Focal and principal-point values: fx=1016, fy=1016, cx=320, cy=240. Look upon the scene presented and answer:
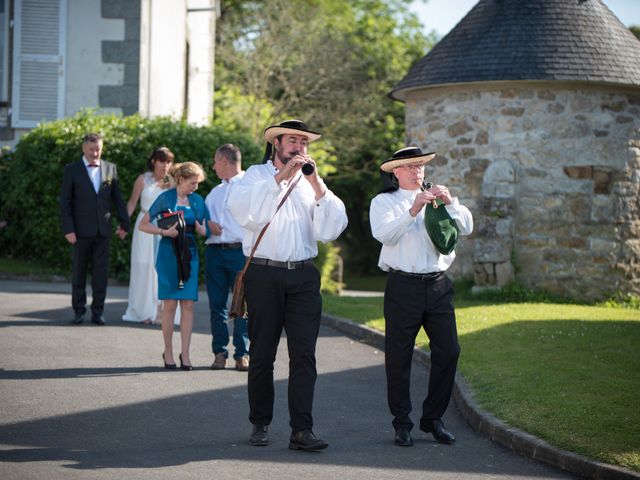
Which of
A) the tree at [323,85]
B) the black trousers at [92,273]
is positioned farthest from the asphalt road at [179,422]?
the tree at [323,85]

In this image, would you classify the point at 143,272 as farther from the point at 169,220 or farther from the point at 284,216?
the point at 284,216

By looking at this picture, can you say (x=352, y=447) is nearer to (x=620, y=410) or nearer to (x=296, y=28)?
(x=620, y=410)

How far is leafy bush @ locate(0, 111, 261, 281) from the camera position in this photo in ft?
55.9

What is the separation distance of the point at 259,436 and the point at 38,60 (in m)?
12.9

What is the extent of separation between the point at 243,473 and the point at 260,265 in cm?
149

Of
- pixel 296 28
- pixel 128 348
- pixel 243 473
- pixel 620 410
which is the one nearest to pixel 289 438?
pixel 243 473

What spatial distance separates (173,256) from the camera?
966 cm

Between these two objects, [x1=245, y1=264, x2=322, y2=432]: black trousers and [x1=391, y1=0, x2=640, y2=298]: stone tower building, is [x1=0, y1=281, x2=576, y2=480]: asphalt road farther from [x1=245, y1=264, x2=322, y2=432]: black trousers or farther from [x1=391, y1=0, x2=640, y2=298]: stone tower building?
[x1=391, y1=0, x2=640, y2=298]: stone tower building

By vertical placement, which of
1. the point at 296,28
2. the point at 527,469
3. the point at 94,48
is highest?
the point at 296,28

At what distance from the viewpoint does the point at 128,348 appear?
10.6m

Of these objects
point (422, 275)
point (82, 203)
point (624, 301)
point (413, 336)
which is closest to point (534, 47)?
point (624, 301)

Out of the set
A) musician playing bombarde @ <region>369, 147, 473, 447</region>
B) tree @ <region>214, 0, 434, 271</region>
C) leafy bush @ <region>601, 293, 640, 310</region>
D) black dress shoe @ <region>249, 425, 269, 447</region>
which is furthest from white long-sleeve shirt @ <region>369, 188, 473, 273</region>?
tree @ <region>214, 0, 434, 271</region>

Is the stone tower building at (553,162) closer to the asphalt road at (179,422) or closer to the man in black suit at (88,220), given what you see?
the asphalt road at (179,422)

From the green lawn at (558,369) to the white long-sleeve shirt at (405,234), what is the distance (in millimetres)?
1342
